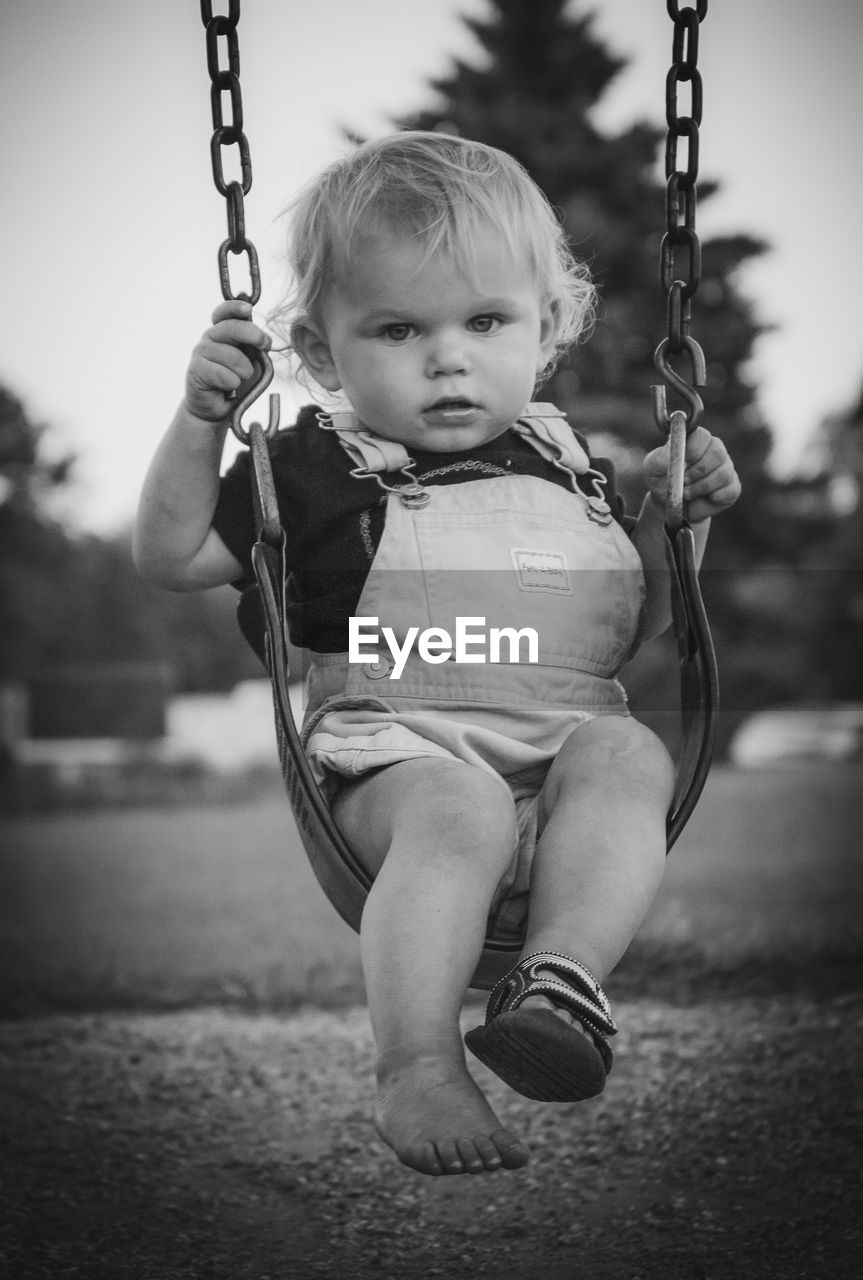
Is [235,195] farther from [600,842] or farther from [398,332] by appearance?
[600,842]

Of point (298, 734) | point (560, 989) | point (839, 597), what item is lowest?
point (839, 597)

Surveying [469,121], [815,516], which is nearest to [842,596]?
[815,516]

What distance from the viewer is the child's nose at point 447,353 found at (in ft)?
6.10

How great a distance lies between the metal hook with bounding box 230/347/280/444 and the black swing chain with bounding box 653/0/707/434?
51cm

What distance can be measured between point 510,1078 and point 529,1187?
1.51 m

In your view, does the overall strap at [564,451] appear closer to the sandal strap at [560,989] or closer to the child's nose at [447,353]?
the child's nose at [447,353]

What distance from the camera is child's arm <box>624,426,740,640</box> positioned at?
2.01m

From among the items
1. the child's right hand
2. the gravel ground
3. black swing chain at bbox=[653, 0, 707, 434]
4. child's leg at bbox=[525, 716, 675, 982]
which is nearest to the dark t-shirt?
the child's right hand

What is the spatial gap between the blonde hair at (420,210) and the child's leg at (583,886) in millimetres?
643

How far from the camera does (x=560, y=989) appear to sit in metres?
1.49

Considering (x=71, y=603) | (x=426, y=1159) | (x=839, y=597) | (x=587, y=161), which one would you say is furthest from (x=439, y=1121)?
(x=71, y=603)

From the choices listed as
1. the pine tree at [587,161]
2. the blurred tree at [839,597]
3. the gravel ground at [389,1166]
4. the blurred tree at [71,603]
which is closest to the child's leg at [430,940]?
the gravel ground at [389,1166]

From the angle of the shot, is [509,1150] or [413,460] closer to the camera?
[509,1150]

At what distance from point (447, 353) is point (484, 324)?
0.08 metres
